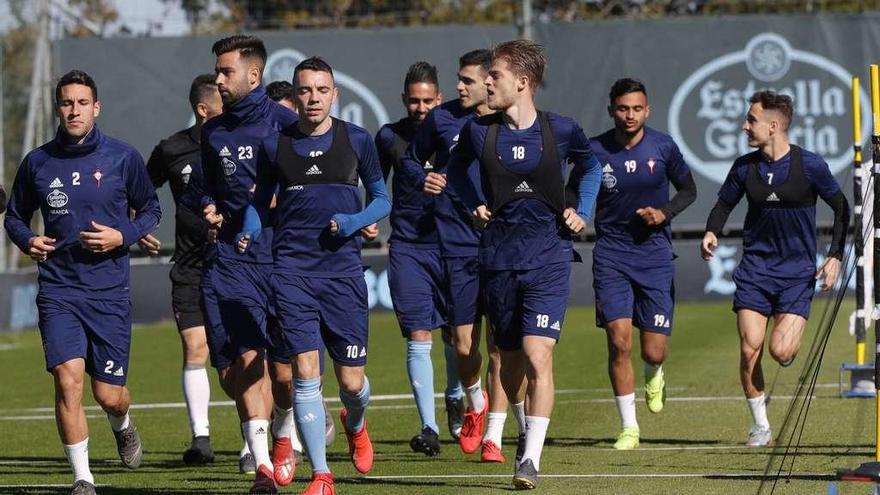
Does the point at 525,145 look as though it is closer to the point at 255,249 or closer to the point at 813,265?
the point at 255,249

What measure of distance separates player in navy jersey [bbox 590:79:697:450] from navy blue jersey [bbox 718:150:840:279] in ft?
1.82

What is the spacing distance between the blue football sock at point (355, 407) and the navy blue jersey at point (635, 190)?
297cm

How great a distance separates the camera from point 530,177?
9.63 m

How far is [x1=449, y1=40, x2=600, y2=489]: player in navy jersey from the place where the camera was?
9547 millimetres

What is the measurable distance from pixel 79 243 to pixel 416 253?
3117 mm

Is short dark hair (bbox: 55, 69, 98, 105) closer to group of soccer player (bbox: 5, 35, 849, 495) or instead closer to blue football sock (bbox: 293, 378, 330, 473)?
group of soccer player (bbox: 5, 35, 849, 495)

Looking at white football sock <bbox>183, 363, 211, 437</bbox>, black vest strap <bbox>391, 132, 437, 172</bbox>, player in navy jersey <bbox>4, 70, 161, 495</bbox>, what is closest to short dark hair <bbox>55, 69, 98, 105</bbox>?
player in navy jersey <bbox>4, 70, 161, 495</bbox>

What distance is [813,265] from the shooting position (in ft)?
39.4

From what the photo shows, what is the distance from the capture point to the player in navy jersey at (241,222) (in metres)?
9.77

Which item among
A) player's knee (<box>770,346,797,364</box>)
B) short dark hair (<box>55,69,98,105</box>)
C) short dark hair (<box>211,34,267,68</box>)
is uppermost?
short dark hair (<box>211,34,267,68</box>)

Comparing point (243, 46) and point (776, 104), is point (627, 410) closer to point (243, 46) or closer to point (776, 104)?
point (776, 104)

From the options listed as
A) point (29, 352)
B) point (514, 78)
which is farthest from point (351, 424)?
point (29, 352)

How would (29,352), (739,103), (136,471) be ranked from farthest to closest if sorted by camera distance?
(739,103) → (29,352) → (136,471)

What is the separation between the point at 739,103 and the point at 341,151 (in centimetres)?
1862
